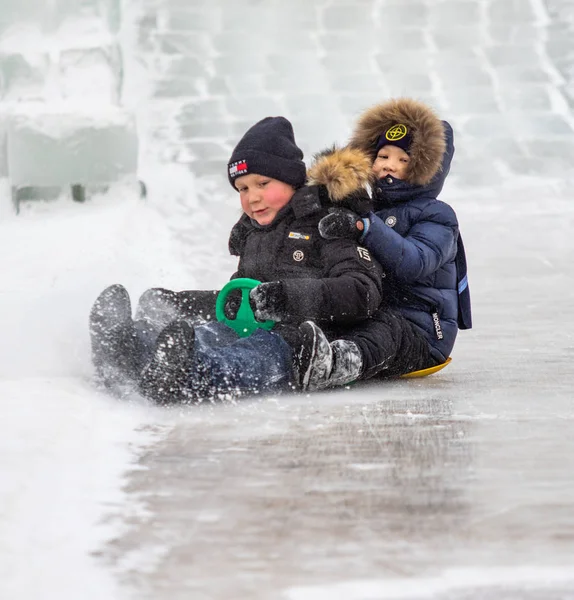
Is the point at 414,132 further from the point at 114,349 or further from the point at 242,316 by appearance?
the point at 114,349

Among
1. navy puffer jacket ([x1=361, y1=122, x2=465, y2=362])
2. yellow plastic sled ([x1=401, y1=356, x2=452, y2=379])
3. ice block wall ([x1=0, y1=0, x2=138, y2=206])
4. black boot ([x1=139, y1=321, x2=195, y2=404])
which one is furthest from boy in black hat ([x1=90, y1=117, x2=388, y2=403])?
ice block wall ([x1=0, y1=0, x2=138, y2=206])

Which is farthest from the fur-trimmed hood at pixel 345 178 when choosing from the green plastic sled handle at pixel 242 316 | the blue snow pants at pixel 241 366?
the blue snow pants at pixel 241 366

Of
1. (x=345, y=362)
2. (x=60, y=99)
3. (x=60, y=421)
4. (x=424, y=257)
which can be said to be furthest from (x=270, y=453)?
(x=60, y=99)

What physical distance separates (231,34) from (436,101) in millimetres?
1533

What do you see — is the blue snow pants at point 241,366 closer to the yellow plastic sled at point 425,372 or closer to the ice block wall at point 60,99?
the yellow plastic sled at point 425,372

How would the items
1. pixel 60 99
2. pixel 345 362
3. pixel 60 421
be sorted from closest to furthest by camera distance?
pixel 60 421
pixel 345 362
pixel 60 99

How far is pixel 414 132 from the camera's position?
10.1ft

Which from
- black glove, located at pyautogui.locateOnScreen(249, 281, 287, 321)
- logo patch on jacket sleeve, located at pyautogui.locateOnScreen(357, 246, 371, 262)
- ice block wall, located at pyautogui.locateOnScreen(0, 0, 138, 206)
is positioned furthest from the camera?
ice block wall, located at pyautogui.locateOnScreen(0, 0, 138, 206)

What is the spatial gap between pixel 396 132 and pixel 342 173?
0.34 metres

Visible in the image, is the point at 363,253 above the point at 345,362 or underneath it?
above

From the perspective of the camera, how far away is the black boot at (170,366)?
2.41 metres

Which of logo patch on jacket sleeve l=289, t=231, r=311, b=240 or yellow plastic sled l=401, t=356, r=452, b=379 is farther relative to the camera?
yellow plastic sled l=401, t=356, r=452, b=379

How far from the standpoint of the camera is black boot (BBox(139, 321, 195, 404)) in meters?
2.41

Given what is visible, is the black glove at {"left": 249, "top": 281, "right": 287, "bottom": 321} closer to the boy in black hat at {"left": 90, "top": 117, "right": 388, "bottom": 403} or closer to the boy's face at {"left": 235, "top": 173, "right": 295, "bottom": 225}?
the boy in black hat at {"left": 90, "top": 117, "right": 388, "bottom": 403}
